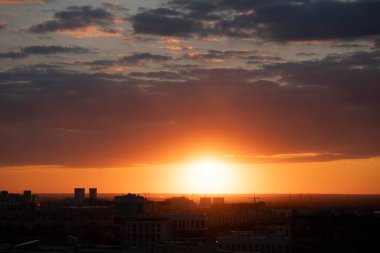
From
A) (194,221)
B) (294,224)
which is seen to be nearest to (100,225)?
(194,221)

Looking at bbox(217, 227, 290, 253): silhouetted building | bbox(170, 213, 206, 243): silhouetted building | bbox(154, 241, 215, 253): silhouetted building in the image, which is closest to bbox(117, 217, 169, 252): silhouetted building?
bbox(170, 213, 206, 243): silhouetted building

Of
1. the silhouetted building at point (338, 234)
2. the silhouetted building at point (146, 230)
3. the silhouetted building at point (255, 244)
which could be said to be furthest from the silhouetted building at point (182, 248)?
the silhouetted building at point (146, 230)

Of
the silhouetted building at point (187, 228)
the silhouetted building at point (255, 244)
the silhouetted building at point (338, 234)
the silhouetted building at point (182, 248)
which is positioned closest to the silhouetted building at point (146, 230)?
the silhouetted building at point (187, 228)

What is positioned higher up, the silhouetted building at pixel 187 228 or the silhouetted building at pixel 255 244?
the silhouetted building at pixel 187 228

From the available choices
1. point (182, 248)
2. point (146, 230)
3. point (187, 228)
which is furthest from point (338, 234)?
point (187, 228)

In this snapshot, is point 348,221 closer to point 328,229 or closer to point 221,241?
point 328,229

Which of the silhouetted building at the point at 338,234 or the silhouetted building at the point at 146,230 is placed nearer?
the silhouetted building at the point at 338,234

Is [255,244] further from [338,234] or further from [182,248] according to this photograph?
[338,234]

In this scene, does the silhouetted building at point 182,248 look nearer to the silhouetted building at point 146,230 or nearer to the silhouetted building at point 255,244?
the silhouetted building at point 255,244

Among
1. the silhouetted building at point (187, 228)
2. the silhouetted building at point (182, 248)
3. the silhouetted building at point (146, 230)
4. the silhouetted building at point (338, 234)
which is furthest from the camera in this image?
the silhouetted building at point (187, 228)

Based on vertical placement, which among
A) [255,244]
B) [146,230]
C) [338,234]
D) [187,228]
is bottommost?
[255,244]

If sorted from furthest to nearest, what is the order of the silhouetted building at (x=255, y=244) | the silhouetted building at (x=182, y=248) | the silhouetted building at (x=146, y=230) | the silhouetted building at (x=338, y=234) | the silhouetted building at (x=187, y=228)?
the silhouetted building at (x=187, y=228)
the silhouetted building at (x=146, y=230)
the silhouetted building at (x=255, y=244)
the silhouetted building at (x=182, y=248)
the silhouetted building at (x=338, y=234)

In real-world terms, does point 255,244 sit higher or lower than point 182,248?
higher

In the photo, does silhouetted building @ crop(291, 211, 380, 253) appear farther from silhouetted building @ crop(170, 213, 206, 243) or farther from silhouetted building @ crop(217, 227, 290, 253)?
→ silhouetted building @ crop(170, 213, 206, 243)
